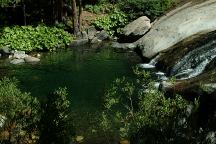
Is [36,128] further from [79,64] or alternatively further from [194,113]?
[79,64]

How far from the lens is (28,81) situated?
24.8 m

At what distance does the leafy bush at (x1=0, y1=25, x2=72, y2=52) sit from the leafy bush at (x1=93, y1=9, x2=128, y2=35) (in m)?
2.92

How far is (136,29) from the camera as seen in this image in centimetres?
3309

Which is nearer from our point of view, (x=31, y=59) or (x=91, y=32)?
(x=31, y=59)

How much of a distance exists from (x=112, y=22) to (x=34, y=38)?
6.43m

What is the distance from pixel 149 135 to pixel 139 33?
23.7m

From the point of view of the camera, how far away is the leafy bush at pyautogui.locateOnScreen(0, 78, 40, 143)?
37.3 feet

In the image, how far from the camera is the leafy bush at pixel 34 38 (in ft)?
106

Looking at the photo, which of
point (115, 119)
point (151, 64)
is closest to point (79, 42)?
point (151, 64)

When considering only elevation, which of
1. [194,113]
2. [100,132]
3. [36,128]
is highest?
[194,113]

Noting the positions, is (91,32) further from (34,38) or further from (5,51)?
(5,51)

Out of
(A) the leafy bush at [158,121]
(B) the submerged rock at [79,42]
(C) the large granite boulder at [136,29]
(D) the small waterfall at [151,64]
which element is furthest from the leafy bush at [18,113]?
(B) the submerged rock at [79,42]

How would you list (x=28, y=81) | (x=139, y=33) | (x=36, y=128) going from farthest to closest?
(x=139, y=33) < (x=28, y=81) < (x=36, y=128)

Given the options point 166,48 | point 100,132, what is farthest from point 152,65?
point 100,132
